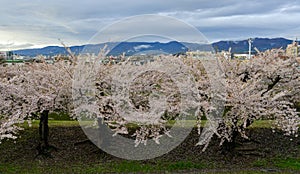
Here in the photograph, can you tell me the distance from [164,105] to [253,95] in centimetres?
226

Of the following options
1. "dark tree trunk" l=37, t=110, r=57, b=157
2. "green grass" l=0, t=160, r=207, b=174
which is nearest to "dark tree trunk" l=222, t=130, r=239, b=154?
"green grass" l=0, t=160, r=207, b=174

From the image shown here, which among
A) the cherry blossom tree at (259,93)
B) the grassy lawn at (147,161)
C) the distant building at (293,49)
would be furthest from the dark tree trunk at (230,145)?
the distant building at (293,49)

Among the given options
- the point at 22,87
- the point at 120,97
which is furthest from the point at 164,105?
the point at 22,87

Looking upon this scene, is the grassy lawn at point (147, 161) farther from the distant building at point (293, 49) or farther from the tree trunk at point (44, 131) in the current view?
the distant building at point (293, 49)

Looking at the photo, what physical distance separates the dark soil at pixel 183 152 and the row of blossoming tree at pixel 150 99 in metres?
0.49

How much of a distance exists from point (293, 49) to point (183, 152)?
5.03m

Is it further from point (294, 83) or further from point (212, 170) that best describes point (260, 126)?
point (212, 170)

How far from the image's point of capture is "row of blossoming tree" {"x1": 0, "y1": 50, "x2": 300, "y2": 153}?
9.23 metres

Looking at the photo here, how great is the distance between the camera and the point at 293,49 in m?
11.8

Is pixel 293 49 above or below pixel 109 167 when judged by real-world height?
above

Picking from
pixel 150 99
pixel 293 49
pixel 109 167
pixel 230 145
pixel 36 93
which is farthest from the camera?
pixel 293 49

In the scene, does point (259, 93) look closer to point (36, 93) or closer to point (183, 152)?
point (183, 152)

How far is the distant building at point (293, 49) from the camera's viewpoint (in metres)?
11.2

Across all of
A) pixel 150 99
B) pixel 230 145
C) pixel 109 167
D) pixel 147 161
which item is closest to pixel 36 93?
pixel 109 167
